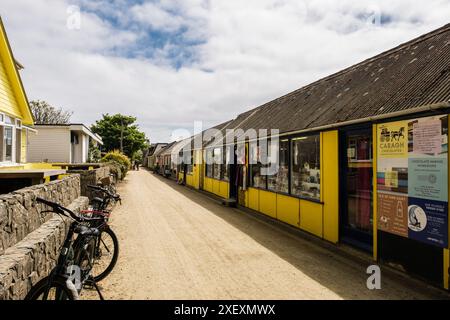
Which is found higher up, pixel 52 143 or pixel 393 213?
pixel 52 143

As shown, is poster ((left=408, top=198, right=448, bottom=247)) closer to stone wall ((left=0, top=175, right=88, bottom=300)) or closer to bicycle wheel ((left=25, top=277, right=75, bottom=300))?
bicycle wheel ((left=25, top=277, right=75, bottom=300))

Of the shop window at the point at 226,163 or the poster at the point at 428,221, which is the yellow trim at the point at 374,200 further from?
the shop window at the point at 226,163

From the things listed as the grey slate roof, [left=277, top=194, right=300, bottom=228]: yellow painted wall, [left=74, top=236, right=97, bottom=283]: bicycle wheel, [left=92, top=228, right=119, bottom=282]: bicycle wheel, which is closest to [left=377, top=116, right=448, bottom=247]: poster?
the grey slate roof

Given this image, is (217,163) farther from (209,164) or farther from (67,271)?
(67,271)

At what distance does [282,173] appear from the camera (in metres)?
10.2

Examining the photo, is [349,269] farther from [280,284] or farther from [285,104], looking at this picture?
[285,104]

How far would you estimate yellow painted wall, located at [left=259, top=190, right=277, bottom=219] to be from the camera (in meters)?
10.5

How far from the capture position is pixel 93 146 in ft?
112

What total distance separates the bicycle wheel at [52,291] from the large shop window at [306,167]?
6.41 metres

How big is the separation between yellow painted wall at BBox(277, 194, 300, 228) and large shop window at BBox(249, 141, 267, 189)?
4.79 ft

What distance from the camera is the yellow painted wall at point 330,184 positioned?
24.2ft

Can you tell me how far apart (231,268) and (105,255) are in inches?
97.7

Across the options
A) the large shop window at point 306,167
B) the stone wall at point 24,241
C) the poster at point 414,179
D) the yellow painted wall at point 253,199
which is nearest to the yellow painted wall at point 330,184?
the large shop window at point 306,167

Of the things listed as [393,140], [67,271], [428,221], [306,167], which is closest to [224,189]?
[306,167]
